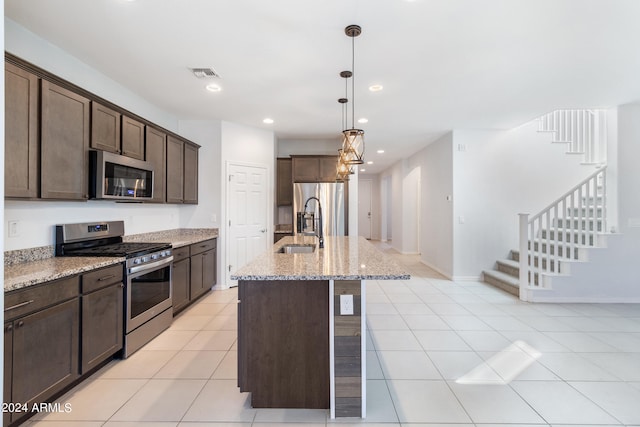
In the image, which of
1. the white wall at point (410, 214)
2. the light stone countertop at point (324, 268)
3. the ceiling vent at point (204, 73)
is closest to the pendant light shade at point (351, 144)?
the light stone countertop at point (324, 268)

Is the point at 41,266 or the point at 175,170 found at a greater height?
the point at 175,170

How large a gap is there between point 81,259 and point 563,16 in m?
4.11

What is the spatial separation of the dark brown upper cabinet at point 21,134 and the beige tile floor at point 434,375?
58.1 inches

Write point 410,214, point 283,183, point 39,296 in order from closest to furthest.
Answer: point 39,296, point 283,183, point 410,214

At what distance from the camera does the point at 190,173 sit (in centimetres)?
451

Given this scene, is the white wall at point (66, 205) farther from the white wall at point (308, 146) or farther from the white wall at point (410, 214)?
the white wall at point (410, 214)

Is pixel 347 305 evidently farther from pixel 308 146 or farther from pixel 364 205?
pixel 364 205

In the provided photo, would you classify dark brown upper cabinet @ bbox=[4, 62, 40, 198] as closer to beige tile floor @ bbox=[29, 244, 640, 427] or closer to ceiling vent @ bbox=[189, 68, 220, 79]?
ceiling vent @ bbox=[189, 68, 220, 79]

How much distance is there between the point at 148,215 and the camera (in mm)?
3969

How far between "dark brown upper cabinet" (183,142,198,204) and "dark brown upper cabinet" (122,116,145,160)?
0.98 metres

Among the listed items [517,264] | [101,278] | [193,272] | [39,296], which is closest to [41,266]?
[101,278]

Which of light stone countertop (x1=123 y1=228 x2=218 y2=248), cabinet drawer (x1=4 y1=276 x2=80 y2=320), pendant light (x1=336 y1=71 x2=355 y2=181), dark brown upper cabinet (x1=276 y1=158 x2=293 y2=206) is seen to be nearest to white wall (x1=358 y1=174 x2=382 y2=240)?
dark brown upper cabinet (x1=276 y1=158 x2=293 y2=206)

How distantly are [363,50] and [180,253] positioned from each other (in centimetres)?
292

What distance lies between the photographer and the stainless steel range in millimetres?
2609
